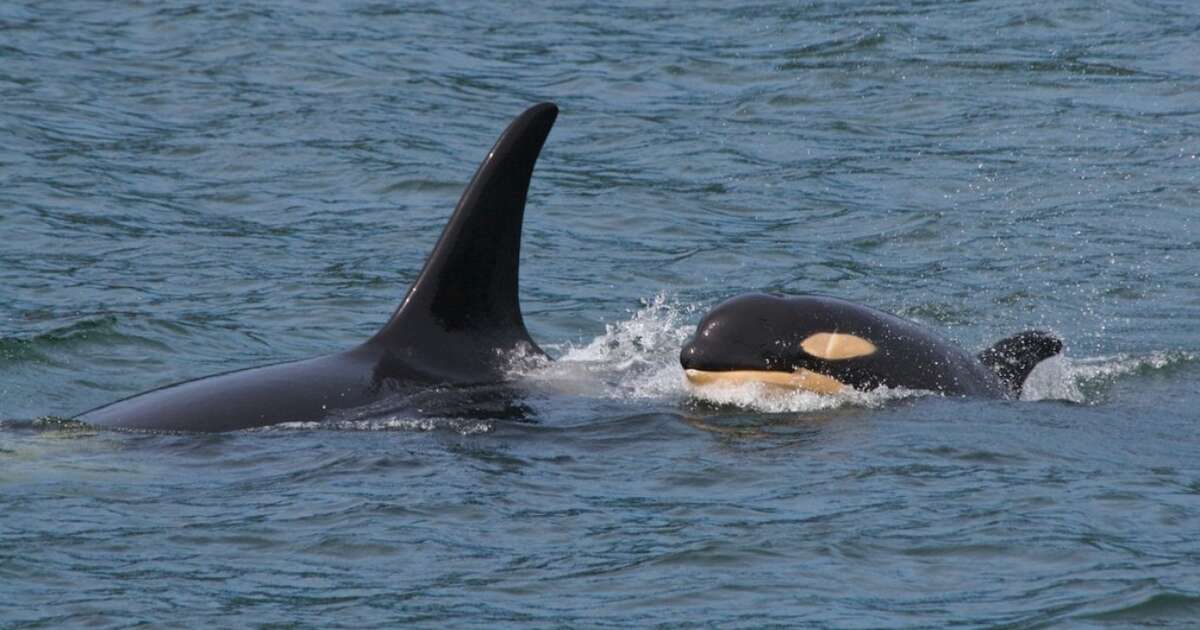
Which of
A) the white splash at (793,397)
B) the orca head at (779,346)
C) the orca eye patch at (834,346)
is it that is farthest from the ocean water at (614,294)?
the orca eye patch at (834,346)

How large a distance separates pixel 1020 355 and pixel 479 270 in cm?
327

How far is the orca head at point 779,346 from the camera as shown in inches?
469

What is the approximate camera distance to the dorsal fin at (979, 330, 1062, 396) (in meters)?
12.8

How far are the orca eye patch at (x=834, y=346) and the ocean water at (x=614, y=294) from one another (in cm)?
26

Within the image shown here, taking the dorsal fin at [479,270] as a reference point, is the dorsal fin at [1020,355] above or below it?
below

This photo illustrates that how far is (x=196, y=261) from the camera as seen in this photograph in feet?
61.1

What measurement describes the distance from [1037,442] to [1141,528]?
1561 mm

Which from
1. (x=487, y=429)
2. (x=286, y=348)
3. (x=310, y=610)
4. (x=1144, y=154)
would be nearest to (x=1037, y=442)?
(x=487, y=429)

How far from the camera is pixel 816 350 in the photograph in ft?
39.4

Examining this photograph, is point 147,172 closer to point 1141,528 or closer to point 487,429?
point 487,429

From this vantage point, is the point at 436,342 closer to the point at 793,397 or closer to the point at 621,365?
the point at 621,365

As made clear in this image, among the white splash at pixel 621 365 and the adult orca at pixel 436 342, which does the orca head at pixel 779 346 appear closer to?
the white splash at pixel 621 365

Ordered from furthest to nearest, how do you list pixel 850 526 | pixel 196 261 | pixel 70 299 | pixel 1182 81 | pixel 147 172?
pixel 1182 81
pixel 147 172
pixel 196 261
pixel 70 299
pixel 850 526

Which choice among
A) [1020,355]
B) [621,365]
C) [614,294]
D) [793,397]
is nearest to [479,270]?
[621,365]
